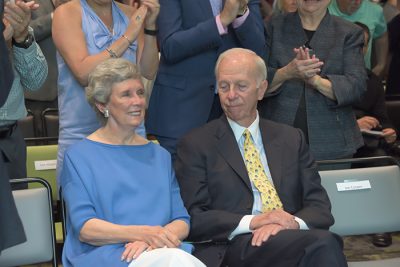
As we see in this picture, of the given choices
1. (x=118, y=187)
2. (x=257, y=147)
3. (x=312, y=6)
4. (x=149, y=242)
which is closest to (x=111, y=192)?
(x=118, y=187)

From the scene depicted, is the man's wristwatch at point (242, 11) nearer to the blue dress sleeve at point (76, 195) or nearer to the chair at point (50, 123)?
the blue dress sleeve at point (76, 195)

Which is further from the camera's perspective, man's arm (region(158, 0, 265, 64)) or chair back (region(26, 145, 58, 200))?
chair back (region(26, 145, 58, 200))

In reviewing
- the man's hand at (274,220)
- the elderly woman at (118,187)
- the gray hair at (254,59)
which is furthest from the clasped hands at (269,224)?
the gray hair at (254,59)

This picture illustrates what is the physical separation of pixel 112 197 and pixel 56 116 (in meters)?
2.06

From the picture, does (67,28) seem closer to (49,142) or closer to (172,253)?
(172,253)

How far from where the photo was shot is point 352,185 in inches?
137

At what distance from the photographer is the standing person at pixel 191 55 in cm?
340

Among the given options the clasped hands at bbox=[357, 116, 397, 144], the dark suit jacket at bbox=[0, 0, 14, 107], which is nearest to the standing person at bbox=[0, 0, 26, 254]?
the dark suit jacket at bbox=[0, 0, 14, 107]

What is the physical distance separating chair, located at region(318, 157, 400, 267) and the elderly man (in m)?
0.26

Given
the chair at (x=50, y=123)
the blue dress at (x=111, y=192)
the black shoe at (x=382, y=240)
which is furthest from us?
the chair at (x=50, y=123)

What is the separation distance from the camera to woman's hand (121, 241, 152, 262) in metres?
2.75

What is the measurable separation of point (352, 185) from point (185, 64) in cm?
94

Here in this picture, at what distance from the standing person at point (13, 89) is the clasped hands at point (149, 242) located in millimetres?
395

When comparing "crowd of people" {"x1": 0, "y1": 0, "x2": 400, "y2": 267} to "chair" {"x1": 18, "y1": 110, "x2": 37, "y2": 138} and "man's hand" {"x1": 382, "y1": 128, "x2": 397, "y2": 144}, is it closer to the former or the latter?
"man's hand" {"x1": 382, "y1": 128, "x2": 397, "y2": 144}
